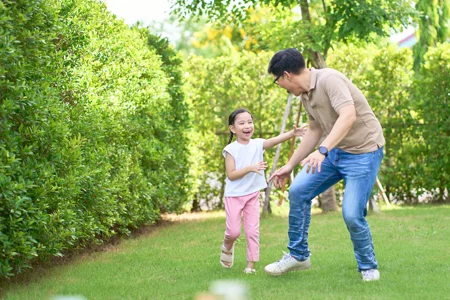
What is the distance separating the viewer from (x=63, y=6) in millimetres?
5965

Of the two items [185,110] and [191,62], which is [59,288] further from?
[191,62]

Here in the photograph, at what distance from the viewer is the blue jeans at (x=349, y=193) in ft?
15.9

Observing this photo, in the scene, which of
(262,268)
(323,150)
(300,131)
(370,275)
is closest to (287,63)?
(323,150)

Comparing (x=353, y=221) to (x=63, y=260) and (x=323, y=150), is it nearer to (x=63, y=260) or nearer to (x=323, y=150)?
(x=323, y=150)

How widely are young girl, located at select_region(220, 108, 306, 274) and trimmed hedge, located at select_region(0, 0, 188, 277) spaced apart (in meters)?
1.19

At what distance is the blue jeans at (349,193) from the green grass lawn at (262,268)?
264 mm

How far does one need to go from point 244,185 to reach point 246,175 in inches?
3.5

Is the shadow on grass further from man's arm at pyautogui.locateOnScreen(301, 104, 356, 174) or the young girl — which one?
man's arm at pyautogui.locateOnScreen(301, 104, 356, 174)

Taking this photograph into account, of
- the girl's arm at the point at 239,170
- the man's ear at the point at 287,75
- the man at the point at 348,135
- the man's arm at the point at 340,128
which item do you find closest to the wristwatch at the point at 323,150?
the man's arm at the point at 340,128

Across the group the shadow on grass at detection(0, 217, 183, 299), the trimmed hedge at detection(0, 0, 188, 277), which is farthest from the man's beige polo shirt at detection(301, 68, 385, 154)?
the shadow on grass at detection(0, 217, 183, 299)

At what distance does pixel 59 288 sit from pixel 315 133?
2.23 meters

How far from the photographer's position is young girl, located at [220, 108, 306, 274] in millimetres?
5617

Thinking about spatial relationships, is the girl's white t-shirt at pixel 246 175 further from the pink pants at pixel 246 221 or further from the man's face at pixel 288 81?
the man's face at pixel 288 81

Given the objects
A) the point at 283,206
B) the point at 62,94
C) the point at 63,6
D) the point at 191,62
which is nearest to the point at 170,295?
the point at 62,94
